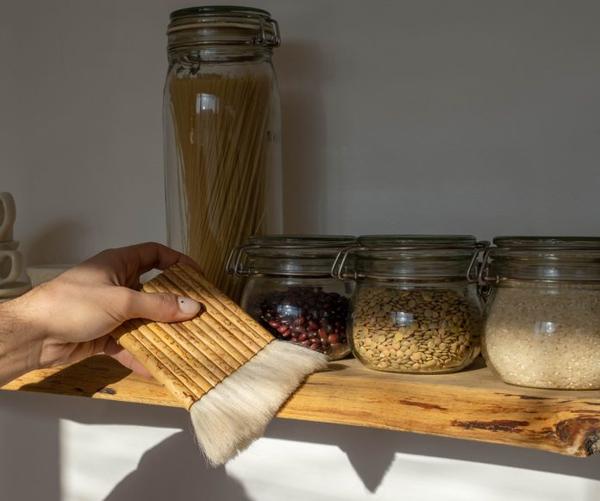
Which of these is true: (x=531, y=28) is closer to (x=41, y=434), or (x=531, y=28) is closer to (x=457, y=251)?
(x=457, y=251)

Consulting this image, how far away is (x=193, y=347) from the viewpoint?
836mm

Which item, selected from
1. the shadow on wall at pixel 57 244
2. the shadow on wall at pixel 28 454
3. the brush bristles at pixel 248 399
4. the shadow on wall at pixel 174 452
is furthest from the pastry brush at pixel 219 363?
the shadow on wall at pixel 28 454

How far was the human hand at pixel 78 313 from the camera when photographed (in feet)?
2.74

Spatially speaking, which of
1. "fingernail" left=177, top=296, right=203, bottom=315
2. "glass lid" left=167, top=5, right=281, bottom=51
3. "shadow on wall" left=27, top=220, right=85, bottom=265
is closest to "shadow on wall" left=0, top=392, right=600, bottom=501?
"shadow on wall" left=27, top=220, right=85, bottom=265

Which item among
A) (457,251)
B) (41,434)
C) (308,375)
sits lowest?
(41,434)

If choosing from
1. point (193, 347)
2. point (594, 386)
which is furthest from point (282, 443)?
point (594, 386)

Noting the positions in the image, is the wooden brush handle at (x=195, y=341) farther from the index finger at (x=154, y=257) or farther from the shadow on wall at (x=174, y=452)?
the shadow on wall at (x=174, y=452)

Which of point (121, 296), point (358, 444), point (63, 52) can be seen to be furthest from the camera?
point (63, 52)

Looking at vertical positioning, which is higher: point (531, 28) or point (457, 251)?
point (531, 28)

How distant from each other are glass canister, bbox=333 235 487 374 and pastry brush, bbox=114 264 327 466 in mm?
57

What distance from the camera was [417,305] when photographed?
2.58ft

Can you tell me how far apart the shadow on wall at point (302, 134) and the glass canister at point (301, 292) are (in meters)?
0.19

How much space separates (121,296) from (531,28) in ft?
1.62

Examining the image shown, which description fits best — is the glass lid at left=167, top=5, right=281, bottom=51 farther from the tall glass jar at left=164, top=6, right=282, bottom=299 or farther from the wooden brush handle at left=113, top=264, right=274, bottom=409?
the wooden brush handle at left=113, top=264, right=274, bottom=409
